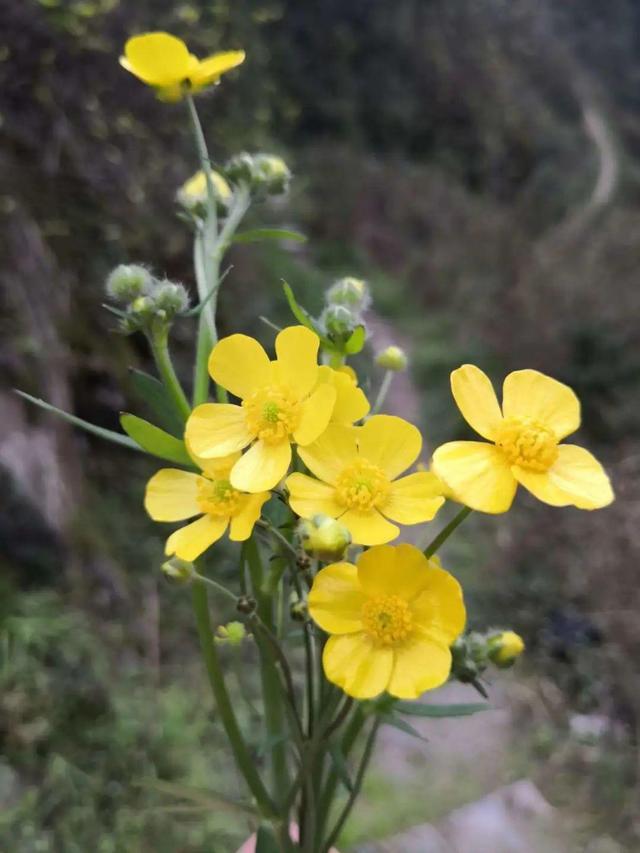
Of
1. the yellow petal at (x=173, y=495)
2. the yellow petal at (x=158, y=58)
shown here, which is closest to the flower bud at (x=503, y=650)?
the yellow petal at (x=173, y=495)

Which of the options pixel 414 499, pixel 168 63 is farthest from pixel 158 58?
pixel 414 499

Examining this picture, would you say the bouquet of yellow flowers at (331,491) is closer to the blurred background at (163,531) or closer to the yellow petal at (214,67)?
the yellow petal at (214,67)

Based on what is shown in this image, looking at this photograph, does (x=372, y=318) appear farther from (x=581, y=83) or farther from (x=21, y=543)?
(x=581, y=83)

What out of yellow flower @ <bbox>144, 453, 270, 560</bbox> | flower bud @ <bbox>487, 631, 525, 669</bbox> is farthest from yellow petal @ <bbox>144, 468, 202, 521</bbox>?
flower bud @ <bbox>487, 631, 525, 669</bbox>

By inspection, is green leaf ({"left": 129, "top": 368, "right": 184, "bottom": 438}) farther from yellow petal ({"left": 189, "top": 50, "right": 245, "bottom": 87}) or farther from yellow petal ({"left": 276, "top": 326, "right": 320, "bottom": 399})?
yellow petal ({"left": 189, "top": 50, "right": 245, "bottom": 87})

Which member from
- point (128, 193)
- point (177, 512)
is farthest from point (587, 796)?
point (128, 193)

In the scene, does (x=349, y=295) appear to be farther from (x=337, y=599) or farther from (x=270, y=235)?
(x=337, y=599)
